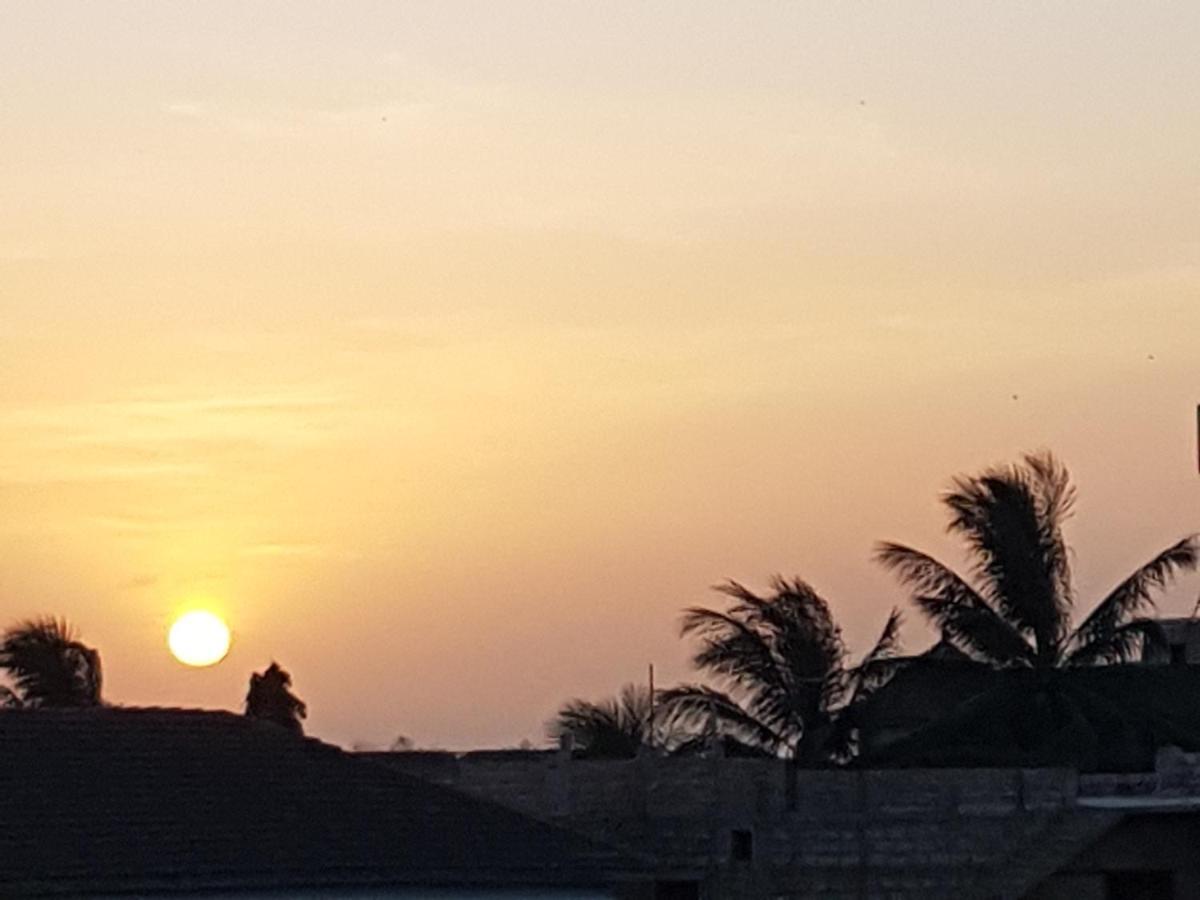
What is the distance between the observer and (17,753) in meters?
27.7

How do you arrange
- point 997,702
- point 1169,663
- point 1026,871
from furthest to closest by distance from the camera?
point 1169,663 → point 997,702 → point 1026,871

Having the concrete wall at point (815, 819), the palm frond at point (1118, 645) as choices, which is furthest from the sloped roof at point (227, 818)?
the palm frond at point (1118, 645)

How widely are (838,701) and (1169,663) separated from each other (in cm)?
652

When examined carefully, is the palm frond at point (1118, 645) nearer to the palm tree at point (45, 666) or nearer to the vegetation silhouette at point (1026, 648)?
the vegetation silhouette at point (1026, 648)

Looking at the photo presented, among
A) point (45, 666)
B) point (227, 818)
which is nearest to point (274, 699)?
point (45, 666)

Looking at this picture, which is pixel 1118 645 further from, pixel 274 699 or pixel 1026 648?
pixel 274 699

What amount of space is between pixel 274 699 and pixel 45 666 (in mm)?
5483

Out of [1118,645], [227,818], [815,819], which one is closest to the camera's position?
[227,818]

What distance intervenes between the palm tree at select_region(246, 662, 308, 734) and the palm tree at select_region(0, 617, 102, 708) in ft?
13.2

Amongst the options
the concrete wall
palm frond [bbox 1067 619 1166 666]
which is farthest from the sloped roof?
palm frond [bbox 1067 619 1166 666]

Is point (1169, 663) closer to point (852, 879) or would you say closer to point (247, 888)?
point (852, 879)

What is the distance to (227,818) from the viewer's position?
2702cm

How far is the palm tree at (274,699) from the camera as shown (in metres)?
47.3

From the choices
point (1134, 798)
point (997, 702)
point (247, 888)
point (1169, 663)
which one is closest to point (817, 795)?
point (1134, 798)
